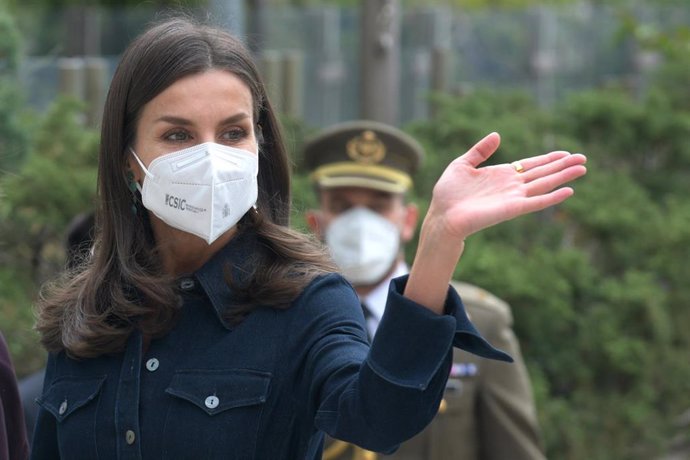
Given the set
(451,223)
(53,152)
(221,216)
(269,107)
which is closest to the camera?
(451,223)

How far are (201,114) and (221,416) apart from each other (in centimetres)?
55

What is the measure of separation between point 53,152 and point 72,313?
3609 mm

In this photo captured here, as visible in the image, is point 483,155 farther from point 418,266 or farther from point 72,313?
point 72,313

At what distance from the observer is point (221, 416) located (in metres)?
2.30

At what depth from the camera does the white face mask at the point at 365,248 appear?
439cm

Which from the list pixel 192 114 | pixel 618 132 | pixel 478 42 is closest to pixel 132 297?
pixel 192 114

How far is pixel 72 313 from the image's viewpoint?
8.55 feet

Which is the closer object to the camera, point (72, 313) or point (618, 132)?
point (72, 313)

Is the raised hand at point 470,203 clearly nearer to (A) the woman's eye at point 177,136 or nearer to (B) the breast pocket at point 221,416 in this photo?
(B) the breast pocket at point 221,416

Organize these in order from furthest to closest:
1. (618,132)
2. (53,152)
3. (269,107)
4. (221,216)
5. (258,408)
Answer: (618,132)
(53,152)
(269,107)
(221,216)
(258,408)

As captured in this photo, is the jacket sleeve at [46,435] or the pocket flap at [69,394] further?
the jacket sleeve at [46,435]

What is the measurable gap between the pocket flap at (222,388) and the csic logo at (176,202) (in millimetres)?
317

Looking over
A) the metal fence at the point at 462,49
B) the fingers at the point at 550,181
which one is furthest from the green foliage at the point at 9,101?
the metal fence at the point at 462,49

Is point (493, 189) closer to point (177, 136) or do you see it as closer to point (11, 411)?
point (177, 136)
